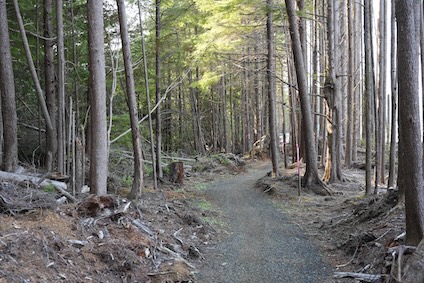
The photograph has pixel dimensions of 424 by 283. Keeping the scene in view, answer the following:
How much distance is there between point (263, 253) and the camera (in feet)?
22.8

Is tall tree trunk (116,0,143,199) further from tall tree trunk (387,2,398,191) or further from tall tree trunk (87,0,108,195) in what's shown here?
tall tree trunk (387,2,398,191)

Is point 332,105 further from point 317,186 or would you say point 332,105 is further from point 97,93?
point 97,93

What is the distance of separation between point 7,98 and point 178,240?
6.10 metres

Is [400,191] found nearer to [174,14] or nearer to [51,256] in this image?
[51,256]

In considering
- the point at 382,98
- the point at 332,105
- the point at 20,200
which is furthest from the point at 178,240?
the point at 382,98

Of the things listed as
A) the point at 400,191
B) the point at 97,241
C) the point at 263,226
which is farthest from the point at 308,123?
the point at 97,241

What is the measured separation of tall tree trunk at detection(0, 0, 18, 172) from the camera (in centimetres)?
965

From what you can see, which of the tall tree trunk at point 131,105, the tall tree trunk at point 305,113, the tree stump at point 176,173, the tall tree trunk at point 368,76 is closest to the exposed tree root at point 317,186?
the tall tree trunk at point 305,113

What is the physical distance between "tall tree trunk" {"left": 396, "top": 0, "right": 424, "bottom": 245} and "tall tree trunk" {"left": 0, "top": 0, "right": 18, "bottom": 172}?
8914mm

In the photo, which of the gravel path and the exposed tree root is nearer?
the gravel path

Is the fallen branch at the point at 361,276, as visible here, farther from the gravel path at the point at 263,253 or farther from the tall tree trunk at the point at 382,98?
the tall tree trunk at the point at 382,98

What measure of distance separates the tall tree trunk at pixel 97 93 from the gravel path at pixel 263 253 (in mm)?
3013

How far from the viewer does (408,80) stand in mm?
4945

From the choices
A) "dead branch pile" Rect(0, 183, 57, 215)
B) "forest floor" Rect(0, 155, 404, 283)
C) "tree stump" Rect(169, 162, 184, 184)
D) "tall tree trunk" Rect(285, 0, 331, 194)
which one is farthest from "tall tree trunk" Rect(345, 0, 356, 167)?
"dead branch pile" Rect(0, 183, 57, 215)
